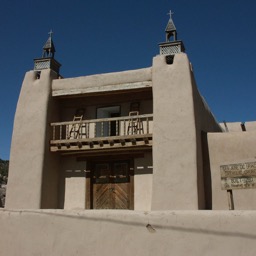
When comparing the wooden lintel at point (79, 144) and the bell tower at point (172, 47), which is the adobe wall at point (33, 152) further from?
the bell tower at point (172, 47)

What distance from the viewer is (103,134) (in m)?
15.7

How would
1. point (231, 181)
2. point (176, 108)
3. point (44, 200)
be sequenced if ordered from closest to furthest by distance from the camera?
point (231, 181)
point (176, 108)
point (44, 200)

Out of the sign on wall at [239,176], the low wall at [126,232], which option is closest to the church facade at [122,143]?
the sign on wall at [239,176]

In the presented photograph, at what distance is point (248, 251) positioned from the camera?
5.68m

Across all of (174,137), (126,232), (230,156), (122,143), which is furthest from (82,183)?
(126,232)

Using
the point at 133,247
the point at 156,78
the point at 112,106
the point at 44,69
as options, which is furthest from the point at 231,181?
the point at 44,69

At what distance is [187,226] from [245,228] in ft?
3.26

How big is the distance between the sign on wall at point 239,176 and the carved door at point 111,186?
239 inches

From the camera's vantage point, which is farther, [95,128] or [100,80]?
[95,128]

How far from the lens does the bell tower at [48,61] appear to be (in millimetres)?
15655

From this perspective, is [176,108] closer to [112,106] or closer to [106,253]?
[112,106]

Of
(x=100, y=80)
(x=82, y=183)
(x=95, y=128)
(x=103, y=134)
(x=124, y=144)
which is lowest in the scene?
(x=82, y=183)

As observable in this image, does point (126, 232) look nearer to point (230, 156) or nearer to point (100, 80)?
point (230, 156)

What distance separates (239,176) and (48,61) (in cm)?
1034
